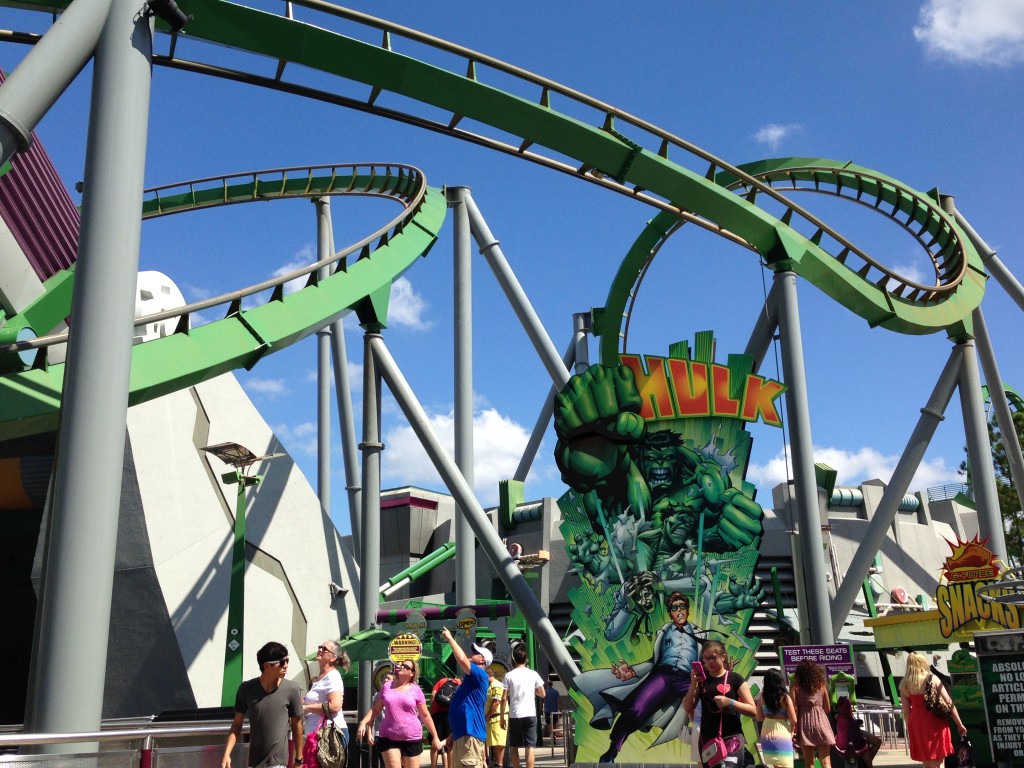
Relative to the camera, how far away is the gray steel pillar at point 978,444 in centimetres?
1476

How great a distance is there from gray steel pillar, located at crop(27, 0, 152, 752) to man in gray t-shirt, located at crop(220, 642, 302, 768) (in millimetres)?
786

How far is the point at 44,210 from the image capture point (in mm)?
16703

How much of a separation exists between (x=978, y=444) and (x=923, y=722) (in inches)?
352

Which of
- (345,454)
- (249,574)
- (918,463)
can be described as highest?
(345,454)

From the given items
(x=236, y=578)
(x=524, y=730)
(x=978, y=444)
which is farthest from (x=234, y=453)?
(x=978, y=444)

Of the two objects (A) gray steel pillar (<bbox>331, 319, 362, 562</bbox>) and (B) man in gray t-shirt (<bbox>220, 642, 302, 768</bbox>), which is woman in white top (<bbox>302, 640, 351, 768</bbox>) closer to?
A: (B) man in gray t-shirt (<bbox>220, 642, 302, 768</bbox>)

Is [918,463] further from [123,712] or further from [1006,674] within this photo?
[123,712]

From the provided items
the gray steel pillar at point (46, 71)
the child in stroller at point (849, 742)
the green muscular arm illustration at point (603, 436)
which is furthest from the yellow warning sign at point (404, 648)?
the gray steel pillar at point (46, 71)

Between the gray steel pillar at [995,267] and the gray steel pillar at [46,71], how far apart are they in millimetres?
15346

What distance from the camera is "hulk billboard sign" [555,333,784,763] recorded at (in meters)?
9.98

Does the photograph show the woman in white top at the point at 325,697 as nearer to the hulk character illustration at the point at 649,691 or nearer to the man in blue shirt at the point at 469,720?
the man in blue shirt at the point at 469,720

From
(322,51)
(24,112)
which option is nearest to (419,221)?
(322,51)

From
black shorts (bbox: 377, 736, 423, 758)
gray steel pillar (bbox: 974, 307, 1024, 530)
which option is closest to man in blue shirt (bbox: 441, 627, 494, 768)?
black shorts (bbox: 377, 736, 423, 758)

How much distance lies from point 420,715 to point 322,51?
7.37m
